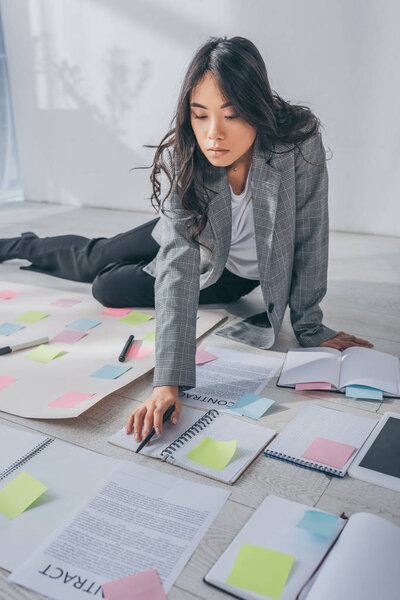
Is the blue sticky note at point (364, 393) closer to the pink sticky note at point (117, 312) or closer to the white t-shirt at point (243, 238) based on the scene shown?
the white t-shirt at point (243, 238)

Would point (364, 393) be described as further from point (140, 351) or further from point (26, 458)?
point (26, 458)

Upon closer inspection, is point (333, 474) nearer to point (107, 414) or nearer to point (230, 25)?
point (107, 414)

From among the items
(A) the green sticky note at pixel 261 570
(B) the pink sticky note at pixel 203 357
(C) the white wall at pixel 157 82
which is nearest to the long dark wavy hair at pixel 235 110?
(B) the pink sticky note at pixel 203 357

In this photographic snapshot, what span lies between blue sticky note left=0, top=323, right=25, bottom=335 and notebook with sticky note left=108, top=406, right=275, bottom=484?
0.78 metres

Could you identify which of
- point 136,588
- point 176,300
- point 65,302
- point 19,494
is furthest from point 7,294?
point 136,588

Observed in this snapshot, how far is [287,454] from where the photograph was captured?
1.20m

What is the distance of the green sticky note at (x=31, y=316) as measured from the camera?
2008 millimetres

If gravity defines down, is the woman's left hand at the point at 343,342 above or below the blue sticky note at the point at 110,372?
above

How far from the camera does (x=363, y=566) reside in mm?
830

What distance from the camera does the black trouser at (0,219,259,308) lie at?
2.04 m

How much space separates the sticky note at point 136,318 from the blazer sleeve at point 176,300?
19.1 inches

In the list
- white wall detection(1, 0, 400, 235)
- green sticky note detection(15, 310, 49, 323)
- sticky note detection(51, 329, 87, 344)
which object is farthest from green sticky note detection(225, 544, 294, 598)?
white wall detection(1, 0, 400, 235)

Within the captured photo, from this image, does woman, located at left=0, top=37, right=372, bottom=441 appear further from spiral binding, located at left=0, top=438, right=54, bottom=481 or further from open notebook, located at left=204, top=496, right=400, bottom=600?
open notebook, located at left=204, top=496, right=400, bottom=600

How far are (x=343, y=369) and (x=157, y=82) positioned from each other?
2618 mm
